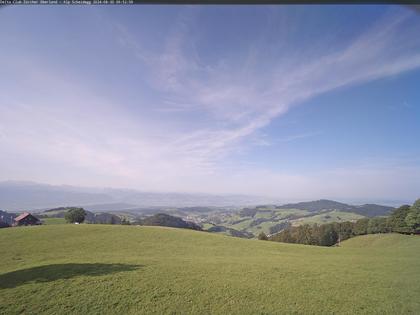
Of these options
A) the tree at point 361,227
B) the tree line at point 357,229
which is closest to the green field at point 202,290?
the tree line at point 357,229

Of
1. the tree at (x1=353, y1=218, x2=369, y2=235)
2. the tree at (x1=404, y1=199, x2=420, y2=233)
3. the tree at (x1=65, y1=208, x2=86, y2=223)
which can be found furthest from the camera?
the tree at (x1=353, y1=218, x2=369, y2=235)

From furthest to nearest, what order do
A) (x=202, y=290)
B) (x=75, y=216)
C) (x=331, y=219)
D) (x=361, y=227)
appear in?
(x=331, y=219)
(x=361, y=227)
(x=75, y=216)
(x=202, y=290)

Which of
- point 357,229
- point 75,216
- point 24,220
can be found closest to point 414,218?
point 357,229

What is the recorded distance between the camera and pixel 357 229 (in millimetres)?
51250

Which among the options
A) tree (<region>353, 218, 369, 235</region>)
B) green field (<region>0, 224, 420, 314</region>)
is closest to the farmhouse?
green field (<region>0, 224, 420, 314</region>)

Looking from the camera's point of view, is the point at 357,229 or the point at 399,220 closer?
the point at 399,220

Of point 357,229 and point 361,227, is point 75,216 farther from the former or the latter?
point 361,227

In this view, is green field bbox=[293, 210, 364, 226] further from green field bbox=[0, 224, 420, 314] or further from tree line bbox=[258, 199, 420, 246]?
green field bbox=[0, 224, 420, 314]

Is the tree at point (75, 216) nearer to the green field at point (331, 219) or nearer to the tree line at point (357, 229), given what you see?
the tree line at point (357, 229)

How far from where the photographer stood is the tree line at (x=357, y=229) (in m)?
39.2

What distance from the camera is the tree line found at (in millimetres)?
39156

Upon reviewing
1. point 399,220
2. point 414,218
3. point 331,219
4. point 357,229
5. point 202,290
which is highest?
point 202,290

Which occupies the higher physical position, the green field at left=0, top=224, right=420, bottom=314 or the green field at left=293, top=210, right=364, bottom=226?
the green field at left=0, top=224, right=420, bottom=314

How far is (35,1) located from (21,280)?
9.92 metres
